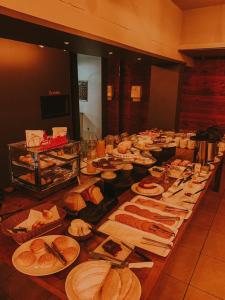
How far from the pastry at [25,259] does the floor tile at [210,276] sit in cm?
159

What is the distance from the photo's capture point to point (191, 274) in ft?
7.06

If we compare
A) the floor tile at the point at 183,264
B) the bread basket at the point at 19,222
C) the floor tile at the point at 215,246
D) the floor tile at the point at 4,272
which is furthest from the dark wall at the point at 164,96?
the floor tile at the point at 4,272

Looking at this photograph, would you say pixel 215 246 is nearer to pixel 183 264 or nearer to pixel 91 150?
pixel 183 264

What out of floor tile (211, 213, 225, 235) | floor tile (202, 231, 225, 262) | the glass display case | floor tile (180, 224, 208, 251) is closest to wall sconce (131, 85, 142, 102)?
floor tile (211, 213, 225, 235)

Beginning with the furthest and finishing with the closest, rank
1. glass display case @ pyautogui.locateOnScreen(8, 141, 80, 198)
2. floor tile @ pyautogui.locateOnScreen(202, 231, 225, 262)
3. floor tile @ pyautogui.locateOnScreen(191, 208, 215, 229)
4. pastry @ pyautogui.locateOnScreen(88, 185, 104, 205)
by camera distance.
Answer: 1. floor tile @ pyautogui.locateOnScreen(191, 208, 215, 229)
2. floor tile @ pyautogui.locateOnScreen(202, 231, 225, 262)
3. glass display case @ pyautogui.locateOnScreen(8, 141, 80, 198)
4. pastry @ pyautogui.locateOnScreen(88, 185, 104, 205)

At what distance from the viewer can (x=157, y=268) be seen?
3.74ft

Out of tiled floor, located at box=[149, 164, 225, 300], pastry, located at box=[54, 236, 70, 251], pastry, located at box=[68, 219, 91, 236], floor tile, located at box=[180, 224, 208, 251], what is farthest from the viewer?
floor tile, located at box=[180, 224, 208, 251]

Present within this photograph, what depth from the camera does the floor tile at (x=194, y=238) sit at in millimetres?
2537

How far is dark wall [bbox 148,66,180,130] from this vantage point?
4164mm

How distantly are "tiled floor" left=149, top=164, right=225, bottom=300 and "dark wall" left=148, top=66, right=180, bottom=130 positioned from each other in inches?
78.5

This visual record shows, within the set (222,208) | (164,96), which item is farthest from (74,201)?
(164,96)

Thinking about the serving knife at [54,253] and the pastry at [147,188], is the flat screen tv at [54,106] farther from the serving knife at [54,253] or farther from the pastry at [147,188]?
the serving knife at [54,253]

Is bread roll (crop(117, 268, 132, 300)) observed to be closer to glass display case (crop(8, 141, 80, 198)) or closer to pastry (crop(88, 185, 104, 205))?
pastry (crop(88, 185, 104, 205))

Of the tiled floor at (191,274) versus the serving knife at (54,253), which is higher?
the serving knife at (54,253)
